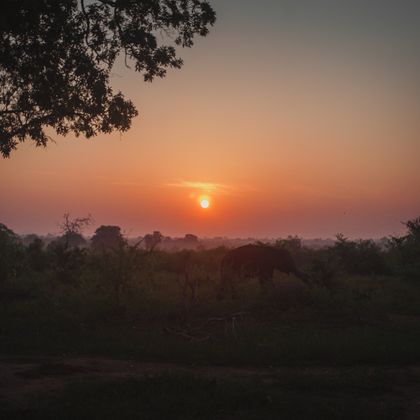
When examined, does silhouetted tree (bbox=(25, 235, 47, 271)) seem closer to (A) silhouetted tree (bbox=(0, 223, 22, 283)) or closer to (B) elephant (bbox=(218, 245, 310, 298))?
(A) silhouetted tree (bbox=(0, 223, 22, 283))

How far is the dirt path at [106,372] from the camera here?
9.73 m

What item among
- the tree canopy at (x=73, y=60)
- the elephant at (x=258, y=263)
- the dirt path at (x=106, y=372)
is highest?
the tree canopy at (x=73, y=60)

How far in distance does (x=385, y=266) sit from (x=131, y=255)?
22162 mm

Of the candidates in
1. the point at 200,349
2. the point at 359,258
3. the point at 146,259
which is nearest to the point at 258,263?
the point at 146,259

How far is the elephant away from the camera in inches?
847

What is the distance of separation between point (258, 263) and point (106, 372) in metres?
12.0

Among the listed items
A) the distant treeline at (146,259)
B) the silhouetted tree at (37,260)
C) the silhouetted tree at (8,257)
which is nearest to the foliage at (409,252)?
the distant treeline at (146,259)

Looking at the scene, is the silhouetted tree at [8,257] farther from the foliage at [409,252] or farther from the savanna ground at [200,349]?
the foliage at [409,252]

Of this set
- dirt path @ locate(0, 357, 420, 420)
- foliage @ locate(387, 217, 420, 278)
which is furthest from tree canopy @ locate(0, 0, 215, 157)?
foliage @ locate(387, 217, 420, 278)

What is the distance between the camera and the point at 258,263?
22281mm

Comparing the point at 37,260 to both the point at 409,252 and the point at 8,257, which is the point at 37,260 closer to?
the point at 8,257

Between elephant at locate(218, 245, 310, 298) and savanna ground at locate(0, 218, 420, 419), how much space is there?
1090 millimetres

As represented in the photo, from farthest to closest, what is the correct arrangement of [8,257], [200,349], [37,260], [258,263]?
[37,260] → [258,263] → [8,257] → [200,349]

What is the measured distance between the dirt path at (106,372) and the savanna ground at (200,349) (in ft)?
0.08
